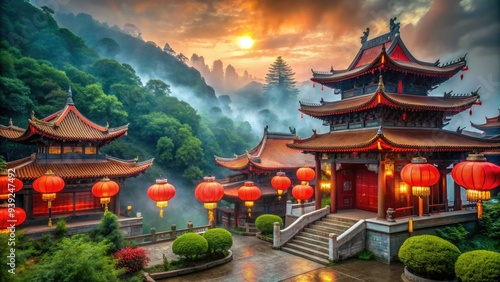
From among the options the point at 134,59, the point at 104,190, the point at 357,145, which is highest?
the point at 134,59

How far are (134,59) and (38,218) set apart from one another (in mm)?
69247

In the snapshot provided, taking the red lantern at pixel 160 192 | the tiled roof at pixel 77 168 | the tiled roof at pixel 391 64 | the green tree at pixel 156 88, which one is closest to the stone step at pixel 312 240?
the red lantern at pixel 160 192

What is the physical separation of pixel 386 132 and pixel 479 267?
7.22 m

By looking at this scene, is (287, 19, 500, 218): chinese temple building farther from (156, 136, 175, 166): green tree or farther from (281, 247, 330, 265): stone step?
(156, 136, 175, 166): green tree

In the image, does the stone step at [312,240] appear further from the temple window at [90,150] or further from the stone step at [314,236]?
the temple window at [90,150]

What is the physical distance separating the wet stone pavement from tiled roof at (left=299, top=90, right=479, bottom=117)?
24.0ft

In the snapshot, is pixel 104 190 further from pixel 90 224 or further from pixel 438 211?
pixel 438 211

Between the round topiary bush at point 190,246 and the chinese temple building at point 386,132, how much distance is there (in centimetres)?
772

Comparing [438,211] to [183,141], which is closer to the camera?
[438,211]

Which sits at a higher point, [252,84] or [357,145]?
[252,84]

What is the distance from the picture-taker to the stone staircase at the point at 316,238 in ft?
44.1

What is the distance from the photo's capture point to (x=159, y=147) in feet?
129

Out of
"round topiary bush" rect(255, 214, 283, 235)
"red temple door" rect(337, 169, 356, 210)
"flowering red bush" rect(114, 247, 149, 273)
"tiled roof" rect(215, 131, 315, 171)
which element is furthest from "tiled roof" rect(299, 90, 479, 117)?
"flowering red bush" rect(114, 247, 149, 273)

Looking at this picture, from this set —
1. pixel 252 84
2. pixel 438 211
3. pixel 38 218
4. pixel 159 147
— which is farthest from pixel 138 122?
pixel 252 84
